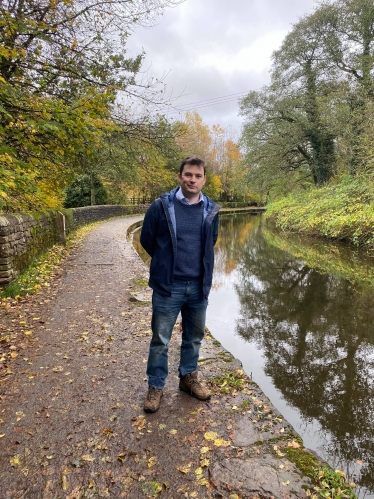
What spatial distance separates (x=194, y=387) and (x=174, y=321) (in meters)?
0.70

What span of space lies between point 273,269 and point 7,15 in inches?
353

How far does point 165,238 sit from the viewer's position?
8.25ft

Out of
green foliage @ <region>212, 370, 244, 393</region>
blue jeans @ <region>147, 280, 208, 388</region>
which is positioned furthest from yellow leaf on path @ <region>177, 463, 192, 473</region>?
green foliage @ <region>212, 370, 244, 393</region>

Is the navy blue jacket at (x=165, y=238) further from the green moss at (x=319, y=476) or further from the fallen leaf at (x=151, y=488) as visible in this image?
the green moss at (x=319, y=476)

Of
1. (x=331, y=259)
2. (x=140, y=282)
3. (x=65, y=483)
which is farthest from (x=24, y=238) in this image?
(x=331, y=259)

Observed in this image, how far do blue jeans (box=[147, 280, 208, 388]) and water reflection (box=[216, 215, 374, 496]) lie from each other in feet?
5.43

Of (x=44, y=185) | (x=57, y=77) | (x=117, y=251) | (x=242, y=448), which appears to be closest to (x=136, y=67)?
(x=57, y=77)

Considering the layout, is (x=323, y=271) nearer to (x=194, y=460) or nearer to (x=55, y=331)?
(x=55, y=331)

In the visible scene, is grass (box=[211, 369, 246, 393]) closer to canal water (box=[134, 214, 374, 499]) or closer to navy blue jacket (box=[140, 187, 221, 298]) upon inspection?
canal water (box=[134, 214, 374, 499])

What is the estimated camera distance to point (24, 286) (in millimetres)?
6086

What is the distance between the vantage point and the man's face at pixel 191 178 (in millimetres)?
2463

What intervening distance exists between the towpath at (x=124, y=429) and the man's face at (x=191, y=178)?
1860 mm

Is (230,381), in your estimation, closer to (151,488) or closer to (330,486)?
(330,486)

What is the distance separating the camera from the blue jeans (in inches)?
102
